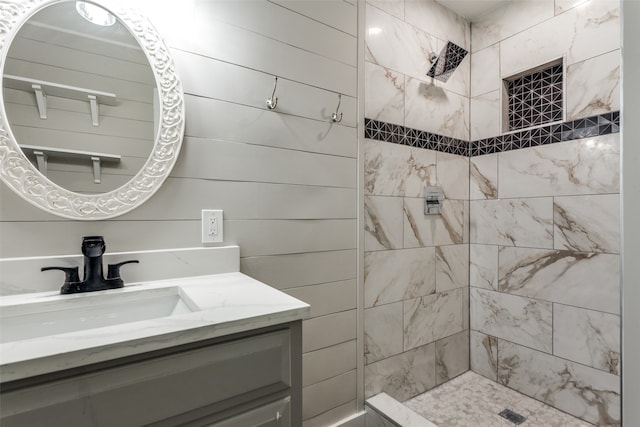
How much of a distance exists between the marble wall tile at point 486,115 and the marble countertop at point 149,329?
194 cm

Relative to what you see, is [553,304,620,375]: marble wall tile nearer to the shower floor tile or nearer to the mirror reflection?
the shower floor tile

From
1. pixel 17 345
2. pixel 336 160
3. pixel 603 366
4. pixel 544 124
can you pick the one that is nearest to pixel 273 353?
pixel 17 345

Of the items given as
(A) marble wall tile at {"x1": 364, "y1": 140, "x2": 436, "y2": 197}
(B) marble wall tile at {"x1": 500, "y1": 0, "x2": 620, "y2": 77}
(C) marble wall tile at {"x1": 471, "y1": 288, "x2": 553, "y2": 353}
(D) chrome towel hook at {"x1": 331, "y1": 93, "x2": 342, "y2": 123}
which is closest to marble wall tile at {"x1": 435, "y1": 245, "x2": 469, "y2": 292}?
(C) marble wall tile at {"x1": 471, "y1": 288, "x2": 553, "y2": 353}

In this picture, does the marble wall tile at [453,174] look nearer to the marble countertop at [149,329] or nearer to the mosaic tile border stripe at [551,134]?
the mosaic tile border stripe at [551,134]

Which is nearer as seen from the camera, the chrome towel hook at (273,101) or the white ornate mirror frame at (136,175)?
the white ornate mirror frame at (136,175)

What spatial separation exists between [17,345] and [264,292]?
1.84 ft

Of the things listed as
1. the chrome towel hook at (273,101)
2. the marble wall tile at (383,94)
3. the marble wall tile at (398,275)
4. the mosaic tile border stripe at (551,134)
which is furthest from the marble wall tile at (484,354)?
the chrome towel hook at (273,101)

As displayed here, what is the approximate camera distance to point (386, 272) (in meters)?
1.84

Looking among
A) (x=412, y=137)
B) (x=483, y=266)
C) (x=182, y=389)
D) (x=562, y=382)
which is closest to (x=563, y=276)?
(x=483, y=266)

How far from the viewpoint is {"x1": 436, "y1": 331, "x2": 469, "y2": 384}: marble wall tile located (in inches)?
82.6

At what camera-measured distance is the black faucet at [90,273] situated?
98cm

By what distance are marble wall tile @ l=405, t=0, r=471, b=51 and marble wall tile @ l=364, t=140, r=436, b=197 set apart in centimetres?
81

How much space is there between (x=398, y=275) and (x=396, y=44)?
1.38 metres

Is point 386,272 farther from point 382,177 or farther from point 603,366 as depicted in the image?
point 603,366
